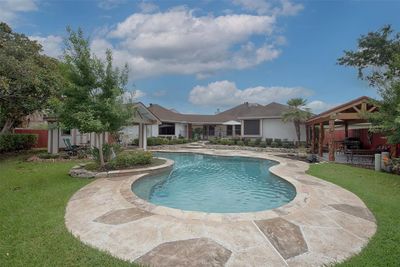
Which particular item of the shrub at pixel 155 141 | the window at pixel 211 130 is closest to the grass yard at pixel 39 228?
the shrub at pixel 155 141

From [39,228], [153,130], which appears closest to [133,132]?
[153,130]

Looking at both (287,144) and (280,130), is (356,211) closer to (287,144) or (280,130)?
(287,144)

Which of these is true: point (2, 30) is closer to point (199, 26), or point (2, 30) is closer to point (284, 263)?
point (199, 26)

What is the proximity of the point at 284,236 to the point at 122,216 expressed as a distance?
3572 millimetres

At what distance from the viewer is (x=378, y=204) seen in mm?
6875

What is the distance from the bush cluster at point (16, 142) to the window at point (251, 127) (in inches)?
855

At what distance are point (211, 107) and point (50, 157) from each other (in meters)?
50.9

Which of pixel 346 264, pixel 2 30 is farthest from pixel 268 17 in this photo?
pixel 2 30

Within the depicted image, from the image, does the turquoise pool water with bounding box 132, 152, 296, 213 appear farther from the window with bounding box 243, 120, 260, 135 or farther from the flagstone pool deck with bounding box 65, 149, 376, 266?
the window with bounding box 243, 120, 260, 135

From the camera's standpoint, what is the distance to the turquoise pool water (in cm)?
863

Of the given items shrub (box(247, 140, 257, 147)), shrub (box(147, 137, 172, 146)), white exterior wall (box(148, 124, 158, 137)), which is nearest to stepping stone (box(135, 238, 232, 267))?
shrub (box(247, 140, 257, 147))

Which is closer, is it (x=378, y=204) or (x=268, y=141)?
(x=378, y=204)

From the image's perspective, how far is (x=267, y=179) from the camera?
1248cm

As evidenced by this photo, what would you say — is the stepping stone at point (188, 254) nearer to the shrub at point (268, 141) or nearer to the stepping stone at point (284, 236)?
the stepping stone at point (284, 236)
